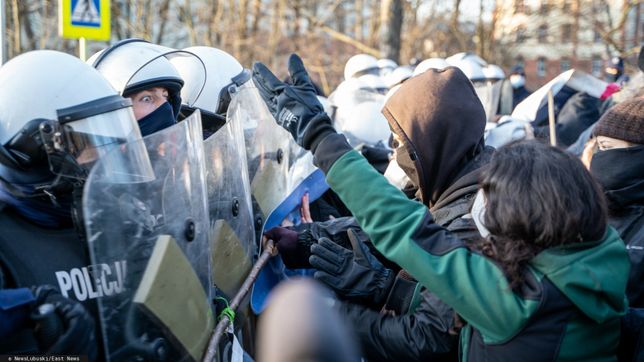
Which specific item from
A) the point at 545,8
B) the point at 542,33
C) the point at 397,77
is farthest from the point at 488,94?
the point at 542,33

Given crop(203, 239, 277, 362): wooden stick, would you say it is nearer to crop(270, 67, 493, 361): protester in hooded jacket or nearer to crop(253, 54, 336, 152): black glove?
crop(270, 67, 493, 361): protester in hooded jacket

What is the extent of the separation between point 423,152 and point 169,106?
106 cm

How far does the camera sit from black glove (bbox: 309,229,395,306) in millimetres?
2355

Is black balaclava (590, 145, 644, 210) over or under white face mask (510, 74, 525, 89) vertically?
over

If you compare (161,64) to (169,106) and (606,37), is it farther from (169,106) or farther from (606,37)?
(606,37)

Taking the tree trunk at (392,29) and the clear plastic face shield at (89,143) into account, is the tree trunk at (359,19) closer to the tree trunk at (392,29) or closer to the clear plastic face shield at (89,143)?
the tree trunk at (392,29)

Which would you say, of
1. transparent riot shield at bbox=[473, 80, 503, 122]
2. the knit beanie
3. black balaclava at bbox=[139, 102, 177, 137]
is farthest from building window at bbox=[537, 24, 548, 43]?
black balaclava at bbox=[139, 102, 177, 137]

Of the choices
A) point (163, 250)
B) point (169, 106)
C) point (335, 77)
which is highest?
point (169, 106)

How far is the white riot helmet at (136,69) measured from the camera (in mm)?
3000

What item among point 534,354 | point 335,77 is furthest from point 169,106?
point 335,77

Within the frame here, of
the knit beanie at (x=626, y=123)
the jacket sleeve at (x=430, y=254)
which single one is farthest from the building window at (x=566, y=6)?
the jacket sleeve at (x=430, y=254)

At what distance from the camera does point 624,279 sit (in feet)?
6.63

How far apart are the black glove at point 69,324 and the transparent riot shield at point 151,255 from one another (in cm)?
7

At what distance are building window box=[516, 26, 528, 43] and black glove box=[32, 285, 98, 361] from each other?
82.4ft
